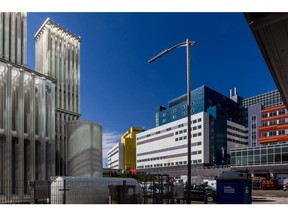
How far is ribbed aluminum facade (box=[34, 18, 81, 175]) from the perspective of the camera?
49031 millimetres

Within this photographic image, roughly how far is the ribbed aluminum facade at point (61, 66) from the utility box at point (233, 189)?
35.1 metres

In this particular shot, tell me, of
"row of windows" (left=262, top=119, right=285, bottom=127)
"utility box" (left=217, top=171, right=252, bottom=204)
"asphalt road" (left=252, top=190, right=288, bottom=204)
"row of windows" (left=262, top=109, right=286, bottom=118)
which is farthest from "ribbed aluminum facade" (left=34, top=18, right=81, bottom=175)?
"row of windows" (left=262, top=109, right=286, bottom=118)

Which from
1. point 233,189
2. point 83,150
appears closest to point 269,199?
point 233,189

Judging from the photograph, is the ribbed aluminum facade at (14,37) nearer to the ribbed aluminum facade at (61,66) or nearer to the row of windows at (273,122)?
the ribbed aluminum facade at (61,66)

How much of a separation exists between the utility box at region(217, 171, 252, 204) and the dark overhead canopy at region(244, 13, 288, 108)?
5.38 m

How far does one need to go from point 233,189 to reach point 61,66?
4297 centimetres

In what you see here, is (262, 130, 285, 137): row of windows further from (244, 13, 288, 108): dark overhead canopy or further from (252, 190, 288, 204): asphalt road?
(244, 13, 288, 108): dark overhead canopy

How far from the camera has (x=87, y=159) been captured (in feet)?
131

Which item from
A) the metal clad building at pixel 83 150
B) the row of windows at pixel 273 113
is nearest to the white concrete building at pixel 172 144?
the row of windows at pixel 273 113

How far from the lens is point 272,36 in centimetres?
795

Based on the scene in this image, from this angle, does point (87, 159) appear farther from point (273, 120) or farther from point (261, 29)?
point (273, 120)

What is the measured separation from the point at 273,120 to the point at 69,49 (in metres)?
62.2

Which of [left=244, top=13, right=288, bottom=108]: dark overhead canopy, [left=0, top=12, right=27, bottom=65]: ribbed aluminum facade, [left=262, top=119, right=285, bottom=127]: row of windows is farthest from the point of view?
[left=262, top=119, right=285, bottom=127]: row of windows
